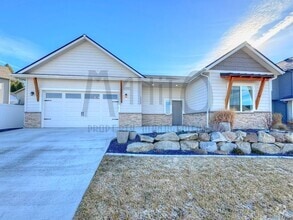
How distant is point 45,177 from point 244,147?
21.0 feet

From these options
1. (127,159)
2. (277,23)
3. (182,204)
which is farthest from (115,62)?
(182,204)

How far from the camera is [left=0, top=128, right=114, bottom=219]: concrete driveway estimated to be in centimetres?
293

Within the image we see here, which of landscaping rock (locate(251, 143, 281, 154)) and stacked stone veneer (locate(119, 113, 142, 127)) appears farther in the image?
stacked stone veneer (locate(119, 113, 142, 127))

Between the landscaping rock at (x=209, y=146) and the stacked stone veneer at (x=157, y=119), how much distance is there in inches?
351

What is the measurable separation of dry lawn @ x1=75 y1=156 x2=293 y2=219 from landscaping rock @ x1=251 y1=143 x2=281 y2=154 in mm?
1298

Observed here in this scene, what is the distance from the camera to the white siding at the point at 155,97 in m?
16.0

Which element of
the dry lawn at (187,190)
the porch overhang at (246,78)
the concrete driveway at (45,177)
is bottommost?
the dry lawn at (187,190)

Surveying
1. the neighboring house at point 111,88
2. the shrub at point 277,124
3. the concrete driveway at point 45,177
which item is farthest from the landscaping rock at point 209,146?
the shrub at point 277,124

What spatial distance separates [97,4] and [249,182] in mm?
11831

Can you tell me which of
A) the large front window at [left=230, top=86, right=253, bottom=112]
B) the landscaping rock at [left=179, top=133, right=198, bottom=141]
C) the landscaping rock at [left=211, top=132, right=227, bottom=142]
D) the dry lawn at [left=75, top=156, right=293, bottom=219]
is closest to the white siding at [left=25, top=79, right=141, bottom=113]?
the large front window at [left=230, top=86, right=253, bottom=112]

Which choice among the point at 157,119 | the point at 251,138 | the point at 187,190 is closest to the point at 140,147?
the point at 187,190

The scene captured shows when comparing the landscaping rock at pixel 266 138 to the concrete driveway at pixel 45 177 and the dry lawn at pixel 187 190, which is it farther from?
the concrete driveway at pixel 45 177

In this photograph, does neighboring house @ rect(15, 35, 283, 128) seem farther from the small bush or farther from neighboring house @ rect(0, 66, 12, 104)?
neighboring house @ rect(0, 66, 12, 104)

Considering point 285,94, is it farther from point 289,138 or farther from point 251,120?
point 289,138
